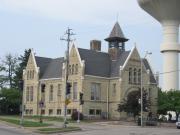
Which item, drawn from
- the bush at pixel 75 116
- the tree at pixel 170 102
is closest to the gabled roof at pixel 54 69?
the bush at pixel 75 116

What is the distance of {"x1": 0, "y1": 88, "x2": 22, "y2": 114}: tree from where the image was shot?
100 metres

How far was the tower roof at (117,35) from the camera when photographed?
9803cm

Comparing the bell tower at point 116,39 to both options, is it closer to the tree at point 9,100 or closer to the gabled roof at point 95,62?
the gabled roof at point 95,62

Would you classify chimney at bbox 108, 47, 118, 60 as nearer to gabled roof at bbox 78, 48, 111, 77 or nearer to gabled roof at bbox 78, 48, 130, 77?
gabled roof at bbox 78, 48, 130, 77

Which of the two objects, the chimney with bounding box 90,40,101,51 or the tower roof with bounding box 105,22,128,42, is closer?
the tower roof with bounding box 105,22,128,42

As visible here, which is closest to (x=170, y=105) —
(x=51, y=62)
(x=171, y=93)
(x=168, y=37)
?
(x=171, y=93)

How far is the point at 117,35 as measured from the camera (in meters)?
98.5

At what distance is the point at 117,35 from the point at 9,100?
25146 millimetres

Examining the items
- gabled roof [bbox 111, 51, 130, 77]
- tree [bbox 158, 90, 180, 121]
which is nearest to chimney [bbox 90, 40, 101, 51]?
gabled roof [bbox 111, 51, 130, 77]

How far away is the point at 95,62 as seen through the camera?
3595 inches

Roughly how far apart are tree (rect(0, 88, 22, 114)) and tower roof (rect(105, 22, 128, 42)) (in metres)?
21.3

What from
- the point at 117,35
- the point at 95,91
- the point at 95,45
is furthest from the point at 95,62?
the point at 117,35

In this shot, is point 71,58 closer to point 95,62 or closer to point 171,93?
point 95,62

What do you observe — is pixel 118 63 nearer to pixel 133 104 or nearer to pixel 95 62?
pixel 95 62
